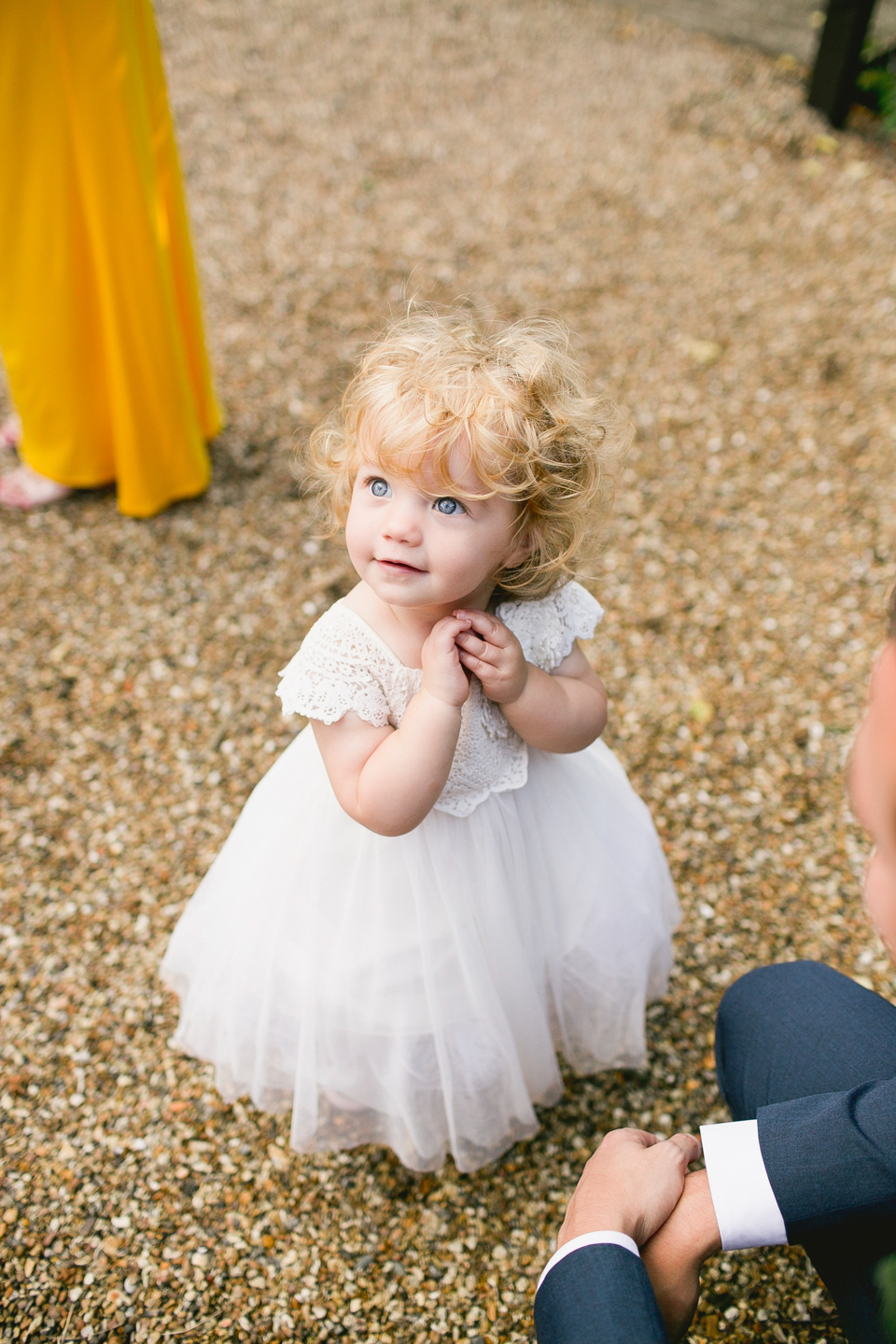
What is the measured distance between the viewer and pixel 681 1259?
4.94 ft

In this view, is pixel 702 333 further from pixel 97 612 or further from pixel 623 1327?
pixel 623 1327

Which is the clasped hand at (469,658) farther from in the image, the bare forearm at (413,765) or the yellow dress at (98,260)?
the yellow dress at (98,260)

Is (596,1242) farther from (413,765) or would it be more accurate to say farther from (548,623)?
(548,623)

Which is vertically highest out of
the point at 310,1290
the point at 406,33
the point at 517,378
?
the point at 406,33

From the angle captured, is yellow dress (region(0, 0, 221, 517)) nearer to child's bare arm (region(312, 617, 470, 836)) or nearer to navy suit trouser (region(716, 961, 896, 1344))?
child's bare arm (region(312, 617, 470, 836))

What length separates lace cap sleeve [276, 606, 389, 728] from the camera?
4.90 ft

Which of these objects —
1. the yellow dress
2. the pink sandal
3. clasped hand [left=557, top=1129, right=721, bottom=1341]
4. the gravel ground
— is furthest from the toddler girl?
the pink sandal

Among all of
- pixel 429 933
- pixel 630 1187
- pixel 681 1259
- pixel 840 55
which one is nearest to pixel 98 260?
pixel 429 933

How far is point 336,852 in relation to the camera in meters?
1.73

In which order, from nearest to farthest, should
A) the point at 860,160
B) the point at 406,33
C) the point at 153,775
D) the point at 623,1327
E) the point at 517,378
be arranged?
the point at 623,1327
the point at 517,378
the point at 153,775
the point at 860,160
the point at 406,33

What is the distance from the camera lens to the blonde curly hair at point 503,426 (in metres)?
1.38

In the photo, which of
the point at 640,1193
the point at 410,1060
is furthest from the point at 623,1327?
the point at 410,1060

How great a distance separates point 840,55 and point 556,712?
4866 mm

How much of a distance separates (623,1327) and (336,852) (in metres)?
0.82
